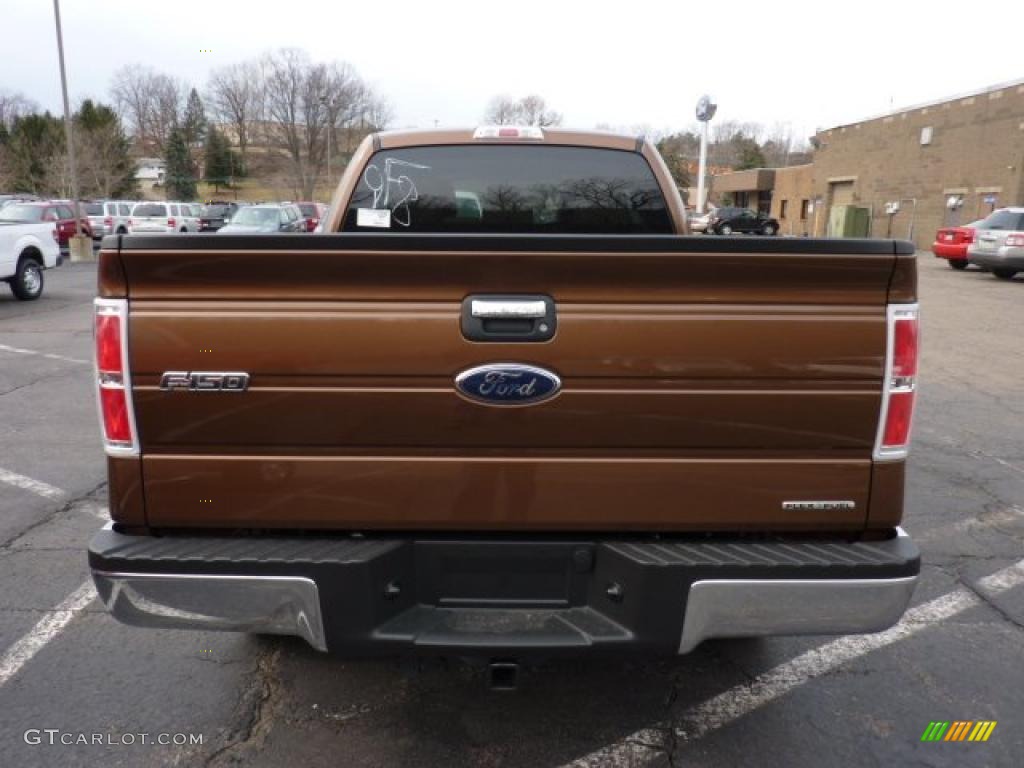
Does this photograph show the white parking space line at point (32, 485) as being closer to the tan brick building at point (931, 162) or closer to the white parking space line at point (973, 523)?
the white parking space line at point (973, 523)

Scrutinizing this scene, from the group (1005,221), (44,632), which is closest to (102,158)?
(1005,221)

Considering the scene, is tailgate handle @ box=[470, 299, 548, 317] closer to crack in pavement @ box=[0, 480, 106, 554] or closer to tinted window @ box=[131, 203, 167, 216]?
crack in pavement @ box=[0, 480, 106, 554]

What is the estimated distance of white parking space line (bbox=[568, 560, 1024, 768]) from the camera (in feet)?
8.94

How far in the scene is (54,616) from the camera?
3.62 m

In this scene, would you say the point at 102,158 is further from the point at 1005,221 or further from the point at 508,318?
the point at 508,318

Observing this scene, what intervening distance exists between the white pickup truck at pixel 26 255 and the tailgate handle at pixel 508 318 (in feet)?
47.7

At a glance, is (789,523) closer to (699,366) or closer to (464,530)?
(699,366)

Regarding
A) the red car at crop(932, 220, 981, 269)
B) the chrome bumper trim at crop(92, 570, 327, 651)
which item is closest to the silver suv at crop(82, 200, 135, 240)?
the red car at crop(932, 220, 981, 269)

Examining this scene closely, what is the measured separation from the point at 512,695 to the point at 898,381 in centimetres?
183

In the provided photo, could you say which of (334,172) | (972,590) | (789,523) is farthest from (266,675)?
(334,172)

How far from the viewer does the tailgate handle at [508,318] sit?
2184 mm

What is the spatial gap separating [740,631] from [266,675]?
1949mm

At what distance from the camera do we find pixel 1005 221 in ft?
66.0

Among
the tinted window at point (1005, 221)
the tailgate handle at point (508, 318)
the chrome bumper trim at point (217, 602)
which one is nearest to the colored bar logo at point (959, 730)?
the tailgate handle at point (508, 318)
